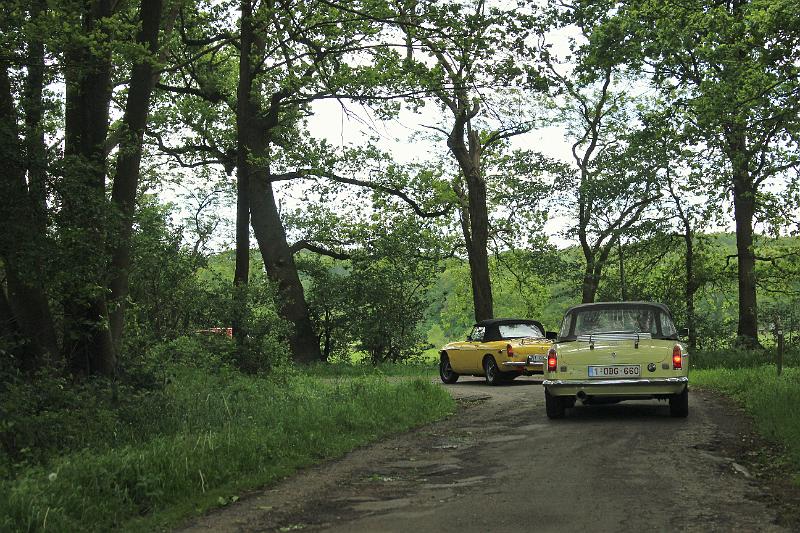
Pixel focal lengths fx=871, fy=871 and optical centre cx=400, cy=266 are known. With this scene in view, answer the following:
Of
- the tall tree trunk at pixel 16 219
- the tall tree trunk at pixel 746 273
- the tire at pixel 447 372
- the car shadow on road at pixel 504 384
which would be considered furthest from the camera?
the tall tree trunk at pixel 746 273

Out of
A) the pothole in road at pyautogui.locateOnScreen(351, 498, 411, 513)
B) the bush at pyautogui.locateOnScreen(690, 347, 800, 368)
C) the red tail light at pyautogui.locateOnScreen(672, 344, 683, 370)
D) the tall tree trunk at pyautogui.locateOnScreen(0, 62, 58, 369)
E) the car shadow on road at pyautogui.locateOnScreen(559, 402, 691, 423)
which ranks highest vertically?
the tall tree trunk at pyautogui.locateOnScreen(0, 62, 58, 369)

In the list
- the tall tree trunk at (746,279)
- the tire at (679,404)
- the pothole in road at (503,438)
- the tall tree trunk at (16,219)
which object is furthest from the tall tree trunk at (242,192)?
the tall tree trunk at (746,279)

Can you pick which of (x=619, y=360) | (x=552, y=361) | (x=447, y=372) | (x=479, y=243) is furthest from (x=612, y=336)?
(x=479, y=243)

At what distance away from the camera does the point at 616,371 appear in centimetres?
1294

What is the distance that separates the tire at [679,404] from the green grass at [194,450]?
12.3ft

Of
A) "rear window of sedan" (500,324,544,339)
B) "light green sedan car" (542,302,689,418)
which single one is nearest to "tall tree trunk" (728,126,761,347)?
"rear window of sedan" (500,324,544,339)

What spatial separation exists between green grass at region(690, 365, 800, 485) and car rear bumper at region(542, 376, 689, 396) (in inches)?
48.6

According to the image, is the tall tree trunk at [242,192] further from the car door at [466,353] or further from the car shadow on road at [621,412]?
the car door at [466,353]

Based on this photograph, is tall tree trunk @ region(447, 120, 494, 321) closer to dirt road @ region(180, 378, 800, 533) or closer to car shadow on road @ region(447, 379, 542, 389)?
car shadow on road @ region(447, 379, 542, 389)

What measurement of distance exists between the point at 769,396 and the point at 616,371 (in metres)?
3.10

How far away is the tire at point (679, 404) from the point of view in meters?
13.2

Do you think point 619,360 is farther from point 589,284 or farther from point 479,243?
point 589,284

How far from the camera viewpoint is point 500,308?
Answer: 95938 millimetres

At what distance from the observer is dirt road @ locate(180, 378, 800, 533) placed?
21.2 ft
